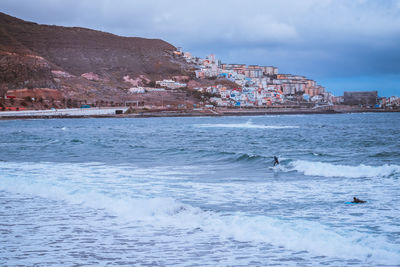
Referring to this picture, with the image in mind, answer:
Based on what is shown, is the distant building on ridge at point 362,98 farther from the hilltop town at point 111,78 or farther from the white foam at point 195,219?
the white foam at point 195,219

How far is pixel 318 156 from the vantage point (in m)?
16.8

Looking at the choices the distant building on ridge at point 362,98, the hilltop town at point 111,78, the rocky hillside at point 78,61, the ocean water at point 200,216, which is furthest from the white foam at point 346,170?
the distant building on ridge at point 362,98

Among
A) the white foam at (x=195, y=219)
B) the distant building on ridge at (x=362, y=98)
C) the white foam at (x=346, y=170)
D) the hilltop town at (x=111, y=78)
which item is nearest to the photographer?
the white foam at (x=195, y=219)

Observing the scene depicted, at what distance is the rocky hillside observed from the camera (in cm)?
9619

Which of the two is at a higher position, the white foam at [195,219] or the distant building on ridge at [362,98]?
the distant building on ridge at [362,98]

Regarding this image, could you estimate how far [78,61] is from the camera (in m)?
137

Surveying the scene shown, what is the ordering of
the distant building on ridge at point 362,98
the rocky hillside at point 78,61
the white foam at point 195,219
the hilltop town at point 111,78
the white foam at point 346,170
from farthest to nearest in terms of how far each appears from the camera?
1. the distant building on ridge at point 362,98
2. the rocky hillside at point 78,61
3. the hilltop town at point 111,78
4. the white foam at point 346,170
5. the white foam at point 195,219

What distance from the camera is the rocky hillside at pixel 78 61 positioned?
96.2 metres

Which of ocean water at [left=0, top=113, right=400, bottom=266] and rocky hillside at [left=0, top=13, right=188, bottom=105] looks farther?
rocky hillside at [left=0, top=13, right=188, bottom=105]

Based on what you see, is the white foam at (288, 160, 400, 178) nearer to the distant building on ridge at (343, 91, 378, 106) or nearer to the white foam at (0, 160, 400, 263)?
the white foam at (0, 160, 400, 263)

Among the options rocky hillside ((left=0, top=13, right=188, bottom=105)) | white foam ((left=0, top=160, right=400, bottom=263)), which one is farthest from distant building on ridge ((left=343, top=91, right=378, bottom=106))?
white foam ((left=0, top=160, right=400, bottom=263))

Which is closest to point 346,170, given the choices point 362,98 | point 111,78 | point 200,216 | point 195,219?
point 200,216

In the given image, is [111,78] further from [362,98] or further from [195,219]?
[195,219]

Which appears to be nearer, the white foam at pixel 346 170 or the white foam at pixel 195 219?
the white foam at pixel 195 219
